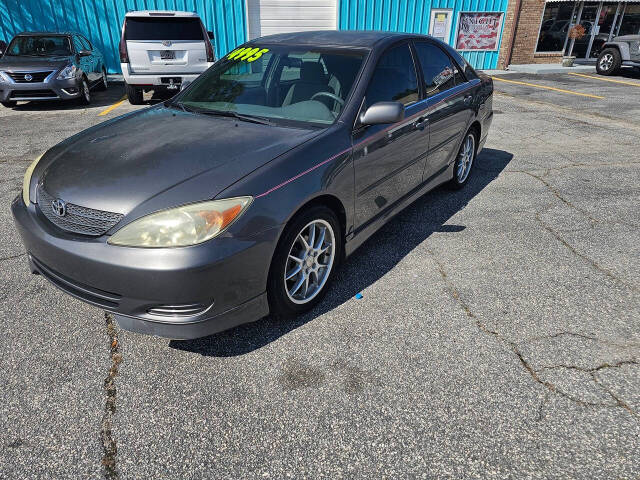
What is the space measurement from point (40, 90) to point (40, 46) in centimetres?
158

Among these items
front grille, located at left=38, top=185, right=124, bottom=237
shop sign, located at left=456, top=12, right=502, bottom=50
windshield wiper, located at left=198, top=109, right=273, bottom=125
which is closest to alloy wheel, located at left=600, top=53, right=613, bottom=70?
shop sign, located at left=456, top=12, right=502, bottom=50

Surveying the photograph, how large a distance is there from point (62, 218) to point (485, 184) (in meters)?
4.51

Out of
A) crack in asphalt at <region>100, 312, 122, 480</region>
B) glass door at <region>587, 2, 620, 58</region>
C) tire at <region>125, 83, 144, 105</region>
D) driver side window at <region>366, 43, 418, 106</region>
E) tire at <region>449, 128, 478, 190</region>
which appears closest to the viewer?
crack in asphalt at <region>100, 312, 122, 480</region>

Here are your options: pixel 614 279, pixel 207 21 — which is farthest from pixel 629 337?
pixel 207 21

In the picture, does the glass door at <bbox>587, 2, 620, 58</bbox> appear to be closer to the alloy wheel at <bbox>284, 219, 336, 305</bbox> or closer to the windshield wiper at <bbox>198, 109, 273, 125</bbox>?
the windshield wiper at <bbox>198, 109, 273, 125</bbox>

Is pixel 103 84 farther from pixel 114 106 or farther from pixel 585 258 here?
pixel 585 258

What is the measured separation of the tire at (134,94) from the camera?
927 centimetres

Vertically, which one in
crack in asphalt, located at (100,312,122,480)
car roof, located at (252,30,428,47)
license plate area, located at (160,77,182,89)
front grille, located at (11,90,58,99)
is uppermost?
car roof, located at (252,30,428,47)

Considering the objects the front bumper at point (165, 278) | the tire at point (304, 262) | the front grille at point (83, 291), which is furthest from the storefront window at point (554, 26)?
the front grille at point (83, 291)

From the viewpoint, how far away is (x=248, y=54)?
370cm

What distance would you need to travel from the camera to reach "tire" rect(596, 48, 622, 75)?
565 inches

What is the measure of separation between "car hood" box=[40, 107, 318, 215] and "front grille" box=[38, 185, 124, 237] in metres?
0.03

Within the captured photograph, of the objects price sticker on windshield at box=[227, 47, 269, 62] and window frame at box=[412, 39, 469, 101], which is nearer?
price sticker on windshield at box=[227, 47, 269, 62]

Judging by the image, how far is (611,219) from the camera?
4.36 meters
